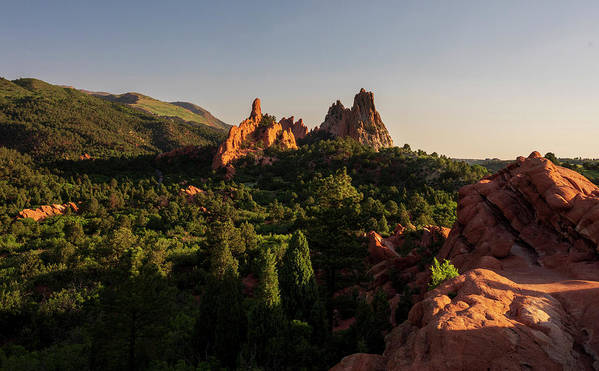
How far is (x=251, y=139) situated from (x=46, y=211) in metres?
76.4

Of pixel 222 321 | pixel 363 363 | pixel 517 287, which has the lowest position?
pixel 222 321

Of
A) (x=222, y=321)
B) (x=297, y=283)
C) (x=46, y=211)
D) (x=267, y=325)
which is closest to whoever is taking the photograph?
(x=267, y=325)

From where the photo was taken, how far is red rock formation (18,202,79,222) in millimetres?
61725

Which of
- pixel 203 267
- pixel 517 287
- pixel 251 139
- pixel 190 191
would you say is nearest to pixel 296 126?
pixel 251 139

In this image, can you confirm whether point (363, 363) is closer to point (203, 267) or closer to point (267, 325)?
point (267, 325)

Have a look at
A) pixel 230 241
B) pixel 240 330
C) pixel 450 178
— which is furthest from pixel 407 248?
pixel 450 178

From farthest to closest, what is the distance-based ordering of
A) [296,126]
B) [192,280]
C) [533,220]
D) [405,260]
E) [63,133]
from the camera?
[296,126]
[63,133]
[192,280]
[405,260]
[533,220]

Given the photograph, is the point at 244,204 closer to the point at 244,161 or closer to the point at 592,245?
the point at 244,161

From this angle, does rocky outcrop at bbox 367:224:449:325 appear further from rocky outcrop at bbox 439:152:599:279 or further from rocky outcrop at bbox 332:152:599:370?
rocky outcrop at bbox 332:152:599:370

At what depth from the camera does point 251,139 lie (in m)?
126

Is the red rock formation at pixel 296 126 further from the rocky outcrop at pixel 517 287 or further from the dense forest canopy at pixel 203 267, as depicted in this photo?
the rocky outcrop at pixel 517 287

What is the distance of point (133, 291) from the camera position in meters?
16.6

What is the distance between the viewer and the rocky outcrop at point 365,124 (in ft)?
467

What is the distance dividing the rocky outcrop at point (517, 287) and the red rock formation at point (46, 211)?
264ft
